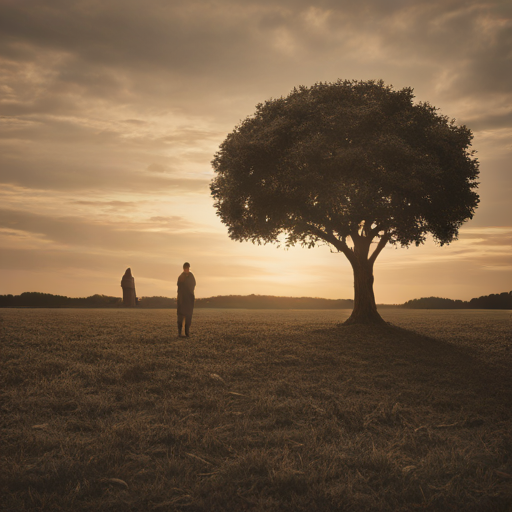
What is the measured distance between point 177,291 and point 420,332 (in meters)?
13.5

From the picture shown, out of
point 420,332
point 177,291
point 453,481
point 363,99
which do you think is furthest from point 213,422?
point 363,99

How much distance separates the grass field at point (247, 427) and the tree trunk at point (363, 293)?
26.7ft

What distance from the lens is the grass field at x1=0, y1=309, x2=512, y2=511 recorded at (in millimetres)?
5910

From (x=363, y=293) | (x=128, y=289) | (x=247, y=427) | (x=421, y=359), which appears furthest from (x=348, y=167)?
(x=128, y=289)

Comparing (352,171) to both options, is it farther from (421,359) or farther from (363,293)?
(421,359)

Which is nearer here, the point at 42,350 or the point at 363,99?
the point at 42,350

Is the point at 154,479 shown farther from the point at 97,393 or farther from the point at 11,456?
the point at 97,393

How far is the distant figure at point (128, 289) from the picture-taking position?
45406 millimetres

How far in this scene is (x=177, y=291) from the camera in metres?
19.3

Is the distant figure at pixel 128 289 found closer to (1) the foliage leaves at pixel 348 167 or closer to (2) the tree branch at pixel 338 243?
(1) the foliage leaves at pixel 348 167

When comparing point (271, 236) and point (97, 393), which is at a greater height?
point (271, 236)

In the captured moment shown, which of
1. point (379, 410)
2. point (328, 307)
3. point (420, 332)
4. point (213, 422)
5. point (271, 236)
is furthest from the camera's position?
point (328, 307)

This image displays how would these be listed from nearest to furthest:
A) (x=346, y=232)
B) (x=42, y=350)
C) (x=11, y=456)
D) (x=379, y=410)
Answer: (x=11, y=456) < (x=379, y=410) < (x=42, y=350) < (x=346, y=232)

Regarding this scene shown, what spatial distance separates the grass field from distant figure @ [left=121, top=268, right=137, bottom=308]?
28.4 m
